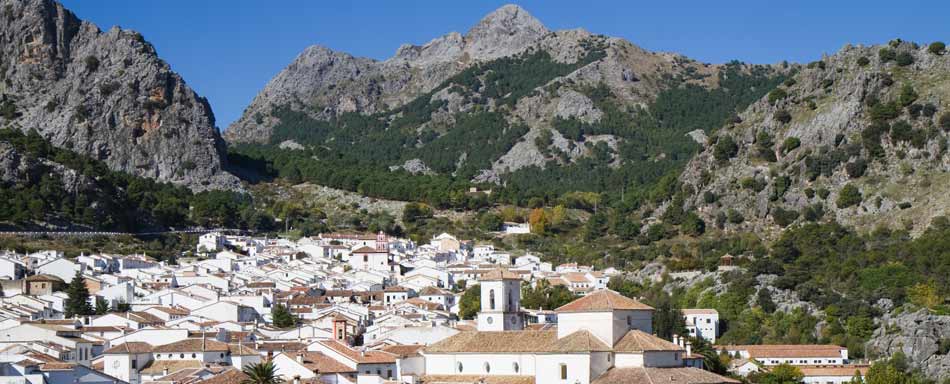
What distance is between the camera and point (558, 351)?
55656mm

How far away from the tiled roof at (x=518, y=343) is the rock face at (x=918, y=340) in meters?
31.9

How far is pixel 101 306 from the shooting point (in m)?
81.9

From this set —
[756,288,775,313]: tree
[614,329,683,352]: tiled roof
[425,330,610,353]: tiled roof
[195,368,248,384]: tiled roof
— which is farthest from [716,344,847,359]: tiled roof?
[195,368,248,384]: tiled roof

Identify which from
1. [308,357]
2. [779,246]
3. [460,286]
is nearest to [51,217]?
[460,286]

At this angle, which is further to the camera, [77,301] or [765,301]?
[765,301]

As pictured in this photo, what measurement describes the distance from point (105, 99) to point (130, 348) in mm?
97625

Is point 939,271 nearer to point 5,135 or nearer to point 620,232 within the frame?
point 620,232

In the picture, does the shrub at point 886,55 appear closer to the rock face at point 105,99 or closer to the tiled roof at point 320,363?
the rock face at point 105,99

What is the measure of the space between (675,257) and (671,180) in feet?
90.4

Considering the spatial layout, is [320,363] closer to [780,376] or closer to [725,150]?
[780,376]

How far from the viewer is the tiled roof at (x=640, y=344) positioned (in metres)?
54.9

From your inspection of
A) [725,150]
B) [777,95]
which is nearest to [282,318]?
[725,150]

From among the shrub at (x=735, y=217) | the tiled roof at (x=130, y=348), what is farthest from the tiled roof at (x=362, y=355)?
the shrub at (x=735, y=217)

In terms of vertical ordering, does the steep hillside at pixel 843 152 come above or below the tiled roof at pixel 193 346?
above
